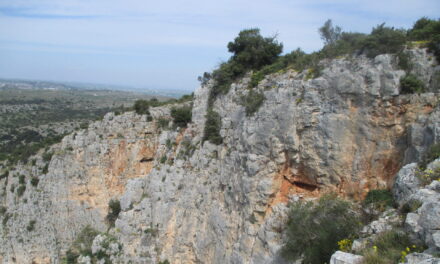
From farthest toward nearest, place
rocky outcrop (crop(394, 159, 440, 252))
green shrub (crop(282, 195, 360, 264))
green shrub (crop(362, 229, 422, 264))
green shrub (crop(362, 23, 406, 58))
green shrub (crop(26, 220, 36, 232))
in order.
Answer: green shrub (crop(26, 220, 36, 232)), green shrub (crop(362, 23, 406, 58)), green shrub (crop(282, 195, 360, 264)), green shrub (crop(362, 229, 422, 264)), rocky outcrop (crop(394, 159, 440, 252))

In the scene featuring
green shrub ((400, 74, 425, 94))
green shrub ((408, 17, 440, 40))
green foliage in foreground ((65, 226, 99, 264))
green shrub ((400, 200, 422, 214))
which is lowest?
green foliage in foreground ((65, 226, 99, 264))

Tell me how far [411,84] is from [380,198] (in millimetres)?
4386

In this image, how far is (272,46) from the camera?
18.6 meters

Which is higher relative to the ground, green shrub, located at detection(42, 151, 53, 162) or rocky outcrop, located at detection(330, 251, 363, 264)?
rocky outcrop, located at detection(330, 251, 363, 264)

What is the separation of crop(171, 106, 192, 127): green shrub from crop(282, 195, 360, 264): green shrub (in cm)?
1252

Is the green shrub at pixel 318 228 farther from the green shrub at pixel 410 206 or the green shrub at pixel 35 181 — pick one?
the green shrub at pixel 35 181

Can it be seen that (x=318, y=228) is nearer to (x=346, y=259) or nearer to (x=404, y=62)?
(x=346, y=259)

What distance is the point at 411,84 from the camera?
10.8 m

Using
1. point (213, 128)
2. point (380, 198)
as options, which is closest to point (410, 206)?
point (380, 198)

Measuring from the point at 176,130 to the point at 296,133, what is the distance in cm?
1143

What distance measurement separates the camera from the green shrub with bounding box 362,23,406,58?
38.1 ft

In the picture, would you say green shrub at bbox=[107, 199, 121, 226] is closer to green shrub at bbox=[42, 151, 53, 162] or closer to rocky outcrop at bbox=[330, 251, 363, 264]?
green shrub at bbox=[42, 151, 53, 162]

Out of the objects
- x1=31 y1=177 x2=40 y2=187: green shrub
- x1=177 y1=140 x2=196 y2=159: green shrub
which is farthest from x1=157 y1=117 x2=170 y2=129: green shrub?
x1=31 y1=177 x2=40 y2=187: green shrub

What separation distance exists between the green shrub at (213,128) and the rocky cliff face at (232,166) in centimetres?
48
